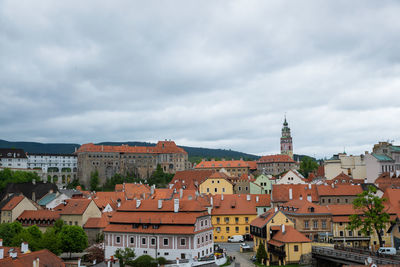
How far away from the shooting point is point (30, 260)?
38812 mm

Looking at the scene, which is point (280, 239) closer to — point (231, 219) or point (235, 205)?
point (231, 219)

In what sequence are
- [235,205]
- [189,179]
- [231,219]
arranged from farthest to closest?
[189,179], [235,205], [231,219]

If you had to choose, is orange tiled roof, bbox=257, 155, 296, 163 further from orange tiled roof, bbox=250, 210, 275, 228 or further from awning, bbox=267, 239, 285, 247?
awning, bbox=267, 239, 285, 247

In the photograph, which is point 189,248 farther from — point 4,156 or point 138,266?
point 4,156

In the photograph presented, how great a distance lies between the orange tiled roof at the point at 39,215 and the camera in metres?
75.9

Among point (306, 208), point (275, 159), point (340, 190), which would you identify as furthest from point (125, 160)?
point (306, 208)

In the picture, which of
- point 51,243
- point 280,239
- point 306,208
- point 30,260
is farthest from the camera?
point 306,208

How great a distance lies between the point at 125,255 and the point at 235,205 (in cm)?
2591

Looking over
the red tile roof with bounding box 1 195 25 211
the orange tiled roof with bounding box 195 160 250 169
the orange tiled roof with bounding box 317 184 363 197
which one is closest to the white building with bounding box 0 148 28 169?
the orange tiled roof with bounding box 195 160 250 169

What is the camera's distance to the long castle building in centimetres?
17338

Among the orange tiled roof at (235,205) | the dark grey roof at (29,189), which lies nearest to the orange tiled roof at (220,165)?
the dark grey roof at (29,189)

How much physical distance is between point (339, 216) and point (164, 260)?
27409mm

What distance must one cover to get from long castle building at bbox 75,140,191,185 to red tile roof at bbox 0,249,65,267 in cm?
13013

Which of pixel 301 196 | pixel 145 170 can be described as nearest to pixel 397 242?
pixel 301 196
